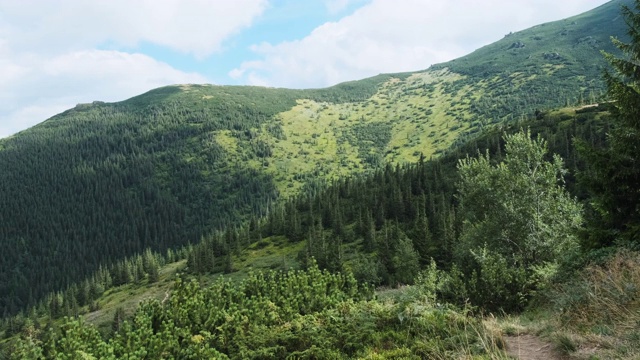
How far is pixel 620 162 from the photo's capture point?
17859 millimetres

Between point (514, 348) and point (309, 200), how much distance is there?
15681 cm

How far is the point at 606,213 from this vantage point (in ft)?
61.0

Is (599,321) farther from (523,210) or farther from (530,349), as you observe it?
(523,210)

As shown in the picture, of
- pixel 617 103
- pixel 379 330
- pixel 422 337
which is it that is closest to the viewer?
pixel 422 337

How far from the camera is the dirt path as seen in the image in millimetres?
9602

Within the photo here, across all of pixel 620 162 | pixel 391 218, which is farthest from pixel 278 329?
pixel 391 218

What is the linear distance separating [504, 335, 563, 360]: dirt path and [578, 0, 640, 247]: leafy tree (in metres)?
9.23

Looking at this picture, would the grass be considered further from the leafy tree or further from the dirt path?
the leafy tree

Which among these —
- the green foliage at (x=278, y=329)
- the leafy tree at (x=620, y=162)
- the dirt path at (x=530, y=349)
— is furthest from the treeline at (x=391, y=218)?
the dirt path at (x=530, y=349)

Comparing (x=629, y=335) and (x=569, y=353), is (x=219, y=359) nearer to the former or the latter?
(x=569, y=353)

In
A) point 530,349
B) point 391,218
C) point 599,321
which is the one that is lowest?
point 391,218

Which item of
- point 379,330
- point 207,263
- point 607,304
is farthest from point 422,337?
point 207,263

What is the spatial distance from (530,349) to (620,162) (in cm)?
1210

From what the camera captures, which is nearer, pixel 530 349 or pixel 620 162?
pixel 530 349
